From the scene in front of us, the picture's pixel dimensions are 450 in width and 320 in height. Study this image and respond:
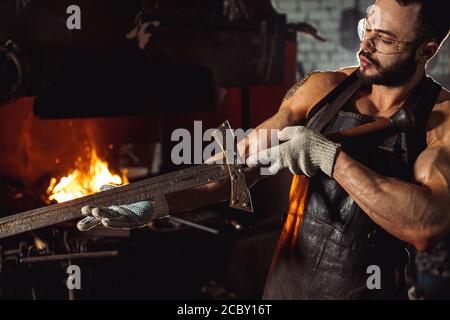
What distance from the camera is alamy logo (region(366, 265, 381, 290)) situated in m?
3.38

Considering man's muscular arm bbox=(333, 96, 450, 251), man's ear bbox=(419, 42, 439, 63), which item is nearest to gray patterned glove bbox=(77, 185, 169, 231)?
man's muscular arm bbox=(333, 96, 450, 251)

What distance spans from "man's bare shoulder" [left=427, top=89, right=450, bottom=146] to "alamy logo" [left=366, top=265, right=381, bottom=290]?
910 millimetres

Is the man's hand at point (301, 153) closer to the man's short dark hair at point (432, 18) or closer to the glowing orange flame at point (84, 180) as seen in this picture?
the man's short dark hair at point (432, 18)

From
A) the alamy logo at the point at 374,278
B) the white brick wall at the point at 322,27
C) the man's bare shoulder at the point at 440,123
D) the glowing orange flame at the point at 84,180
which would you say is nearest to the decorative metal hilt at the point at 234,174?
the alamy logo at the point at 374,278

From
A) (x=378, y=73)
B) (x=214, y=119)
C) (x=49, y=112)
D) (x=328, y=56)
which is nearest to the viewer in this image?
(x=378, y=73)

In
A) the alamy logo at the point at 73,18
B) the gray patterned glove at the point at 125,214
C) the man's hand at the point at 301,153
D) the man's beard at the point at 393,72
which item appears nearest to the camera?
the gray patterned glove at the point at 125,214

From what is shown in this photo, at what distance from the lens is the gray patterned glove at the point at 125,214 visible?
289 cm

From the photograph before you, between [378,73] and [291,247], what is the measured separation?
53.7 inches

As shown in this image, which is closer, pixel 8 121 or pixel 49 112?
pixel 49 112

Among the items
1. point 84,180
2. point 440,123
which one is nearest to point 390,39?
point 440,123

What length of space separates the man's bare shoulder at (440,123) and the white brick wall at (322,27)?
34.5 feet

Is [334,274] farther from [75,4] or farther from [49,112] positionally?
[75,4]
